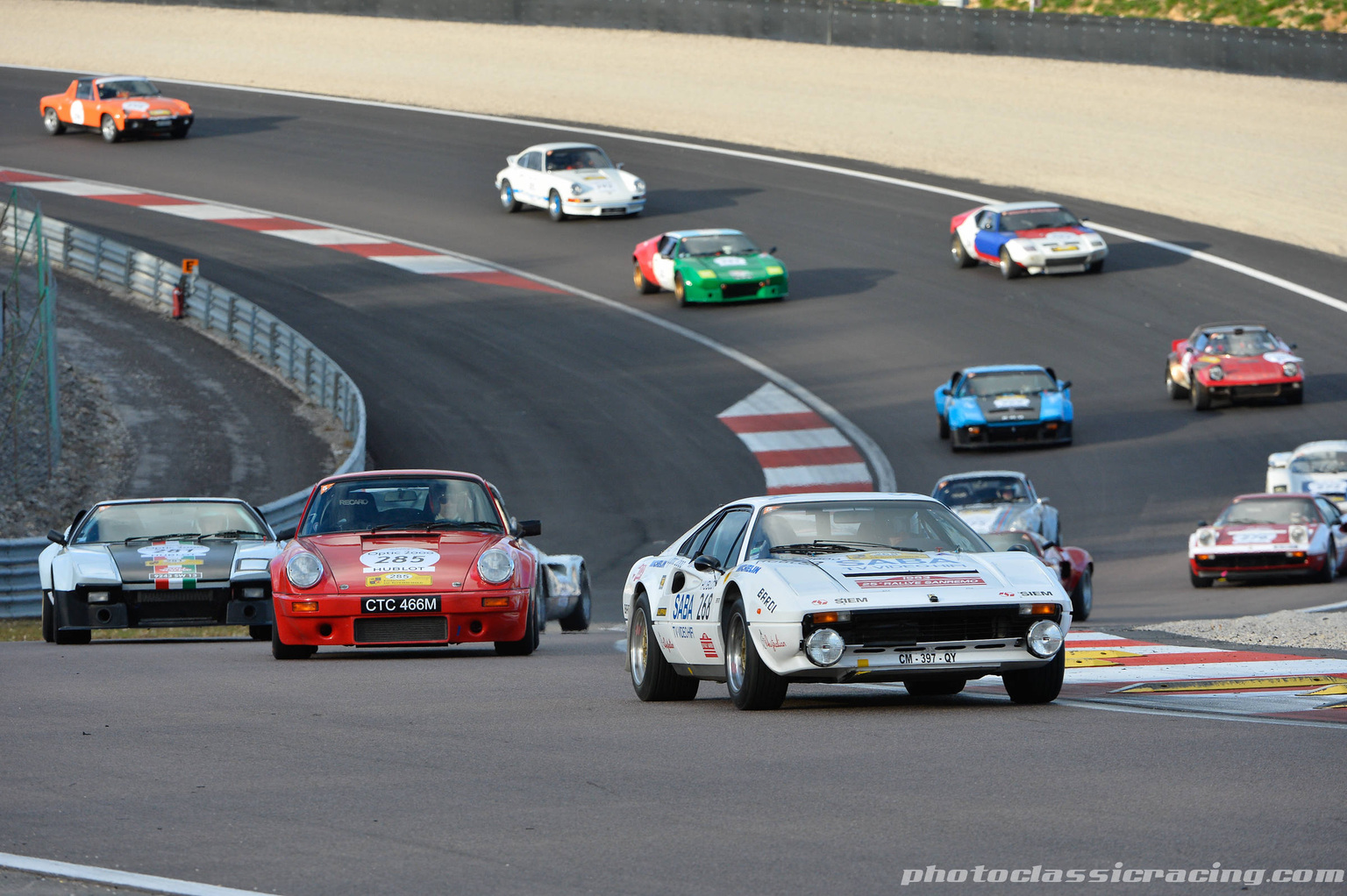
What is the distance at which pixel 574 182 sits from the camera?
43.2 m

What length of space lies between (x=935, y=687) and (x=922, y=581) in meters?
1.46

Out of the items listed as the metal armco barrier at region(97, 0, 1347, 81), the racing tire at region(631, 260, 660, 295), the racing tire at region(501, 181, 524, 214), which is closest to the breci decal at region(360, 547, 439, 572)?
the racing tire at region(631, 260, 660, 295)

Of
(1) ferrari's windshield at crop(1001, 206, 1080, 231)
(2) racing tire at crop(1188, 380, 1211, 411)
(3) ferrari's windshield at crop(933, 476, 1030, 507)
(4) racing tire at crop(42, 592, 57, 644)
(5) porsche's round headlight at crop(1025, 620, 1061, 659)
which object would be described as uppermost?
(5) porsche's round headlight at crop(1025, 620, 1061, 659)

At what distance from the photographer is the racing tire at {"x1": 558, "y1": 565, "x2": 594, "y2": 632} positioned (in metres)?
19.1

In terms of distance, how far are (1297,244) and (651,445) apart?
19098 mm

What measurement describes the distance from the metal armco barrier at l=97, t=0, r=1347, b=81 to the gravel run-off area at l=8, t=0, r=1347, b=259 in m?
0.32

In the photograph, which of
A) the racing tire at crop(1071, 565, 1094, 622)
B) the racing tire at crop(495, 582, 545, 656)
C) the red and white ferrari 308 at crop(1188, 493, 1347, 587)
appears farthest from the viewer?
the red and white ferrari 308 at crop(1188, 493, 1347, 587)

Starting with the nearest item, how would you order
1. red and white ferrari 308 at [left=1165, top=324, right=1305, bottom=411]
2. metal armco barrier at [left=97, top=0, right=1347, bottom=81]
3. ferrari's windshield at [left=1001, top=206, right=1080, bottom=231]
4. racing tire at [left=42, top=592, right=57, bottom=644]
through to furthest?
racing tire at [left=42, top=592, right=57, bottom=644], red and white ferrari 308 at [left=1165, top=324, right=1305, bottom=411], ferrari's windshield at [left=1001, top=206, right=1080, bottom=231], metal armco barrier at [left=97, top=0, right=1347, bottom=81]

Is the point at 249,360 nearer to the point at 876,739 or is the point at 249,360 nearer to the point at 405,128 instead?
the point at 405,128

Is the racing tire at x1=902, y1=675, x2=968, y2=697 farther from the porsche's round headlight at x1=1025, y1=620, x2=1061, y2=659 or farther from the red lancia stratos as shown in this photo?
the red lancia stratos

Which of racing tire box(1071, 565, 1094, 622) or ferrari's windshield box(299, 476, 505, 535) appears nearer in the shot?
ferrari's windshield box(299, 476, 505, 535)

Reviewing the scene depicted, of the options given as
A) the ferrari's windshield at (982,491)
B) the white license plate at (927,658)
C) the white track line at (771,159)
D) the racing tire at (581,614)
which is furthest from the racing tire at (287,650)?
the white track line at (771,159)

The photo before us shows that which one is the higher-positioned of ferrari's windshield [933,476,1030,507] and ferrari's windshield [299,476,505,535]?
ferrari's windshield [299,476,505,535]
